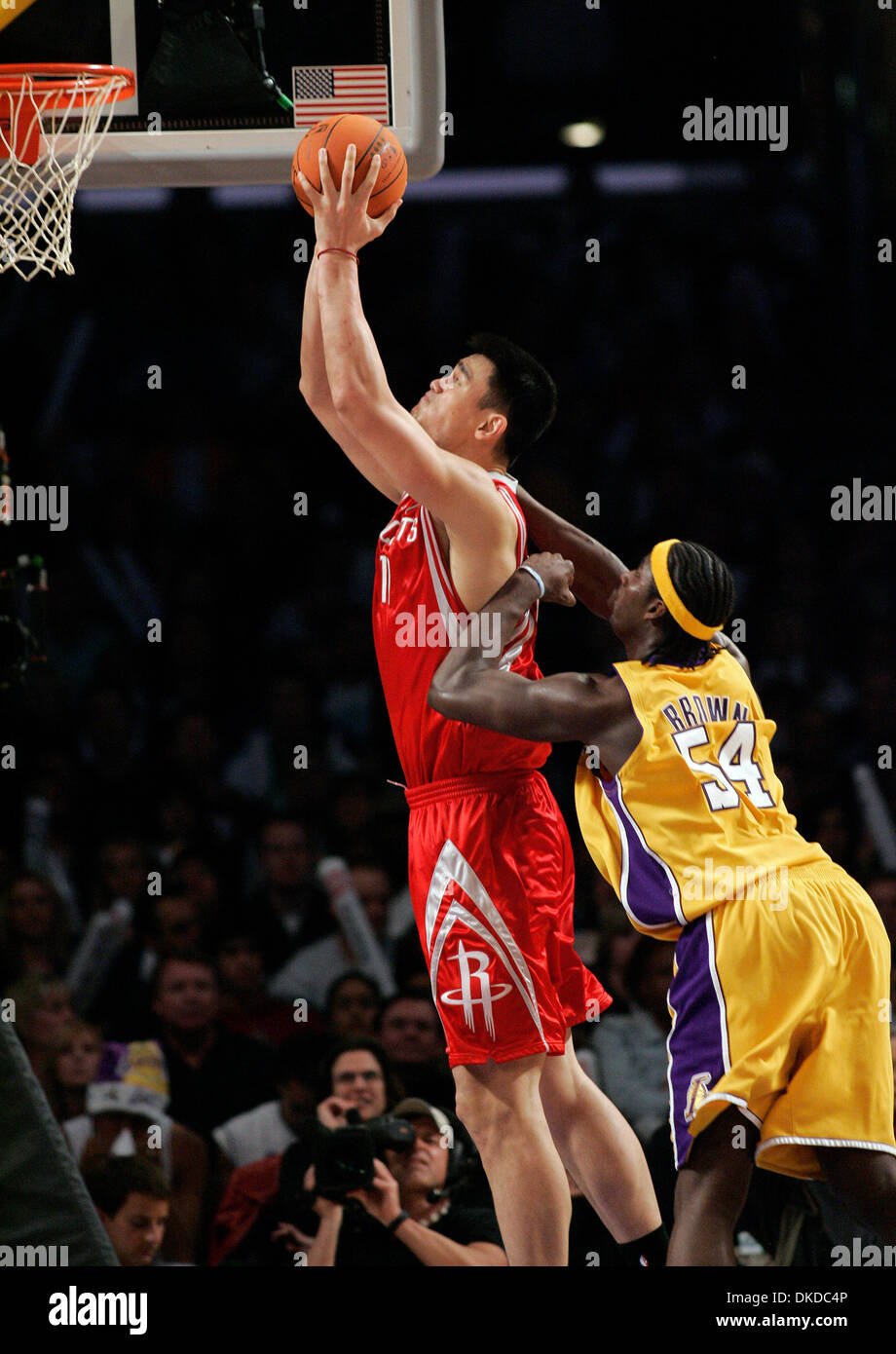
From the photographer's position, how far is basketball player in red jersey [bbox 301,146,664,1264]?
380cm

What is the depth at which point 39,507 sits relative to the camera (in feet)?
25.0

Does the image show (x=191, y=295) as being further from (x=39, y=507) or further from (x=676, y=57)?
(x=676, y=57)

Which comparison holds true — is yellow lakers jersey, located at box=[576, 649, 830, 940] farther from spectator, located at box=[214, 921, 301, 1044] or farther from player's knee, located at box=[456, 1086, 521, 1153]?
spectator, located at box=[214, 921, 301, 1044]

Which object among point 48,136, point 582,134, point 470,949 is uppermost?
point 582,134

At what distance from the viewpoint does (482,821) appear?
3926 millimetres

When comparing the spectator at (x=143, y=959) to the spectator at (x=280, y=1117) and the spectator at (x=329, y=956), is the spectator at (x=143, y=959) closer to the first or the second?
the spectator at (x=329, y=956)

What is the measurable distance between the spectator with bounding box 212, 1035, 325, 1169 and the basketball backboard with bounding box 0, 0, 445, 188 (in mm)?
2889

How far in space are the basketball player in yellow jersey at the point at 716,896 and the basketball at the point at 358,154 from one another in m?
1.01

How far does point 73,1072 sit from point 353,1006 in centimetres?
102

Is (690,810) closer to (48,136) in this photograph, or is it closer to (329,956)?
(48,136)

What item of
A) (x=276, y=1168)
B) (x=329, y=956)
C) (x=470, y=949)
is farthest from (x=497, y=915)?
(x=329, y=956)

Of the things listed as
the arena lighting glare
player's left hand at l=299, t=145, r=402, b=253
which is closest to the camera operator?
player's left hand at l=299, t=145, r=402, b=253

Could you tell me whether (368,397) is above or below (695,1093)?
above
